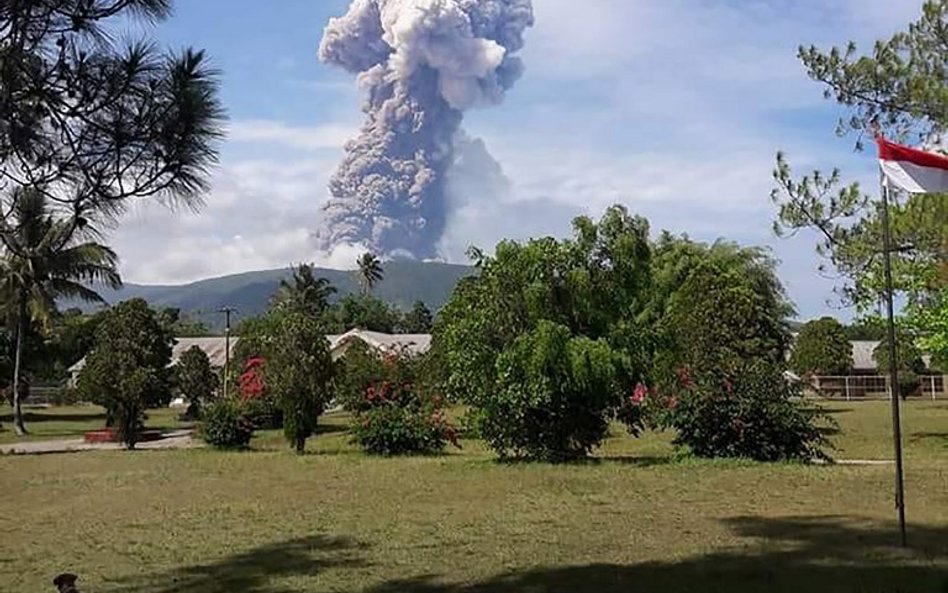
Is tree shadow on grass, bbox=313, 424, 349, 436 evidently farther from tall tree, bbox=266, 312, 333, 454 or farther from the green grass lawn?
tall tree, bbox=266, 312, 333, 454

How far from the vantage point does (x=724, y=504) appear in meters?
A: 12.5

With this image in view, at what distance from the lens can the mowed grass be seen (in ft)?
27.6

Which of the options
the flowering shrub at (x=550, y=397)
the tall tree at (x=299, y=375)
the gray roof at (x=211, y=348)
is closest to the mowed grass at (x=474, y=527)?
the flowering shrub at (x=550, y=397)

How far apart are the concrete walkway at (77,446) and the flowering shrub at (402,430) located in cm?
610

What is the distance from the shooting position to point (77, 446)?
27.7 m

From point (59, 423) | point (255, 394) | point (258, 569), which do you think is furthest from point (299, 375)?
point (59, 423)

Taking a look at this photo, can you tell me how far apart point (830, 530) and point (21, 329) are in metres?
30.8

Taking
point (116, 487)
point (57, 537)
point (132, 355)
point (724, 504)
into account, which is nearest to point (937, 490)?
point (724, 504)

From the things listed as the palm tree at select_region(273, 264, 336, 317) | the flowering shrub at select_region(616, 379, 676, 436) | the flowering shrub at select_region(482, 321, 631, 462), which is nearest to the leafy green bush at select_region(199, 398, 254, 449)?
the flowering shrub at select_region(482, 321, 631, 462)

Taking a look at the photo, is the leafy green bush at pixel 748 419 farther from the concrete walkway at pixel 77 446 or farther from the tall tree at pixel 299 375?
the concrete walkway at pixel 77 446

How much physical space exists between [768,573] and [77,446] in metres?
23.2

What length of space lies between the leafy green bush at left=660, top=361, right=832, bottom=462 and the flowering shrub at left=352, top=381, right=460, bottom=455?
525 centimetres

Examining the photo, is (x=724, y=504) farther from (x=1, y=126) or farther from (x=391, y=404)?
(x=391, y=404)

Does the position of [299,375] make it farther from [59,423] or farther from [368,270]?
[368,270]
